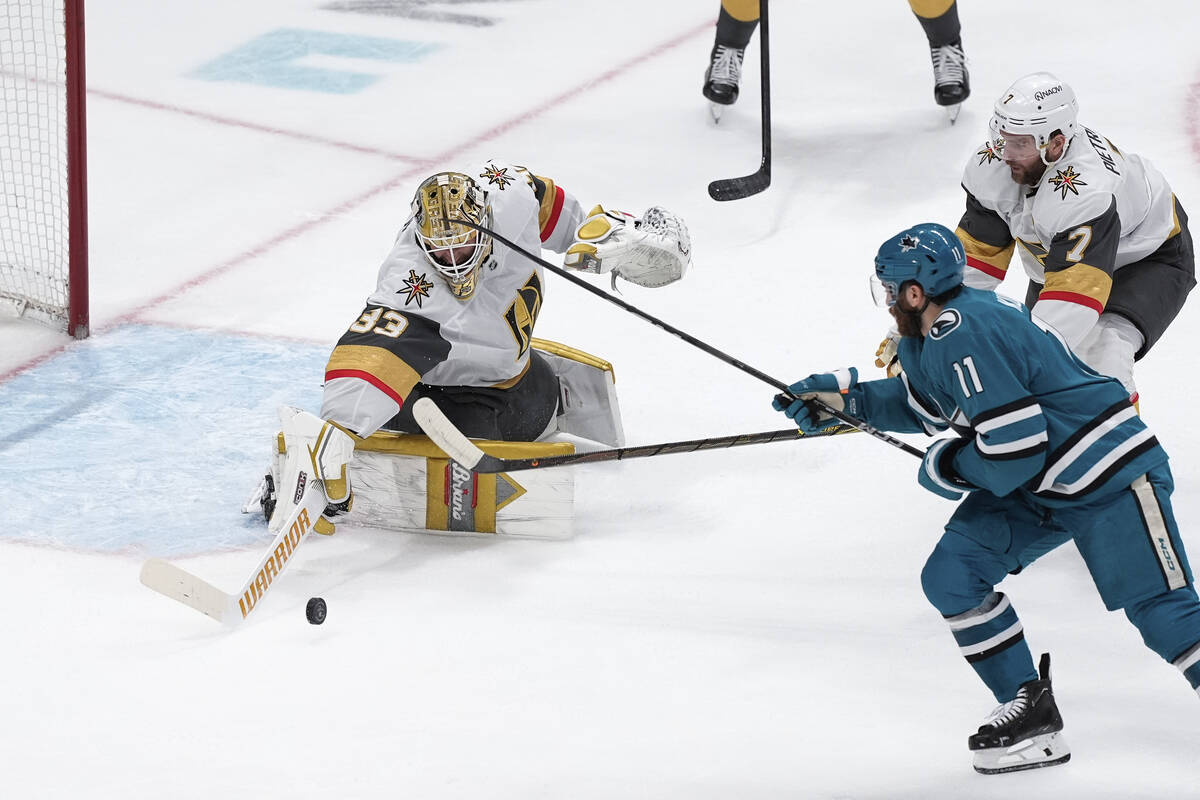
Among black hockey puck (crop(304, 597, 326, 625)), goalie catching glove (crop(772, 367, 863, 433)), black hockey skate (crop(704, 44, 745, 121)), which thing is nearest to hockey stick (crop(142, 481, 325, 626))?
black hockey puck (crop(304, 597, 326, 625))

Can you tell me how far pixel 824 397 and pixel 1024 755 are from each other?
67 centimetres

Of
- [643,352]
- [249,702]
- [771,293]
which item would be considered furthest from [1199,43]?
[249,702]

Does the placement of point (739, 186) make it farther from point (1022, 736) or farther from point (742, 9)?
point (1022, 736)

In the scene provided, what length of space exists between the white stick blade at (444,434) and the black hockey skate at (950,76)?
3.10 meters

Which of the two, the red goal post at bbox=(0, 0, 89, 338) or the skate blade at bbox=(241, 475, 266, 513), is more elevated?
the red goal post at bbox=(0, 0, 89, 338)

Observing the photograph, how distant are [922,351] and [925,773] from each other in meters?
0.67

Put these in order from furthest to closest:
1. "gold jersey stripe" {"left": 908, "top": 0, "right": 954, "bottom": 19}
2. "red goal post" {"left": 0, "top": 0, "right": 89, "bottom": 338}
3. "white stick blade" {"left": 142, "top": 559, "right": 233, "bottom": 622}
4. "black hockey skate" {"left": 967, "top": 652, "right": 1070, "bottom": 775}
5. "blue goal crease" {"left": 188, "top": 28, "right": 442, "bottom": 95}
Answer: "blue goal crease" {"left": 188, "top": 28, "right": 442, "bottom": 95} < "gold jersey stripe" {"left": 908, "top": 0, "right": 954, "bottom": 19} < "red goal post" {"left": 0, "top": 0, "right": 89, "bottom": 338} < "white stick blade" {"left": 142, "top": 559, "right": 233, "bottom": 622} < "black hockey skate" {"left": 967, "top": 652, "right": 1070, "bottom": 775}

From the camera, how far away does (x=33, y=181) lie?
5.01 m

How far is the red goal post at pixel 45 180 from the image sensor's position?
432 centimetres

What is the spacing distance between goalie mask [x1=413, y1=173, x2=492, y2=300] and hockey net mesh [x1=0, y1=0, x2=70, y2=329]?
5.47 ft

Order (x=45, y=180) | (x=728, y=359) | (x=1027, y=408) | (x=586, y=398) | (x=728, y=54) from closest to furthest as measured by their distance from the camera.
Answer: (x=1027, y=408)
(x=728, y=359)
(x=586, y=398)
(x=45, y=180)
(x=728, y=54)

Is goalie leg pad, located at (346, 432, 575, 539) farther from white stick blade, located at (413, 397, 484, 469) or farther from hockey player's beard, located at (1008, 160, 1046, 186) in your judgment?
hockey player's beard, located at (1008, 160, 1046, 186)

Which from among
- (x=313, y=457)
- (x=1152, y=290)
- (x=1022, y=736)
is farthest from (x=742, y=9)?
(x=1022, y=736)

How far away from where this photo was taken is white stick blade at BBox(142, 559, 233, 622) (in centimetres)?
294
